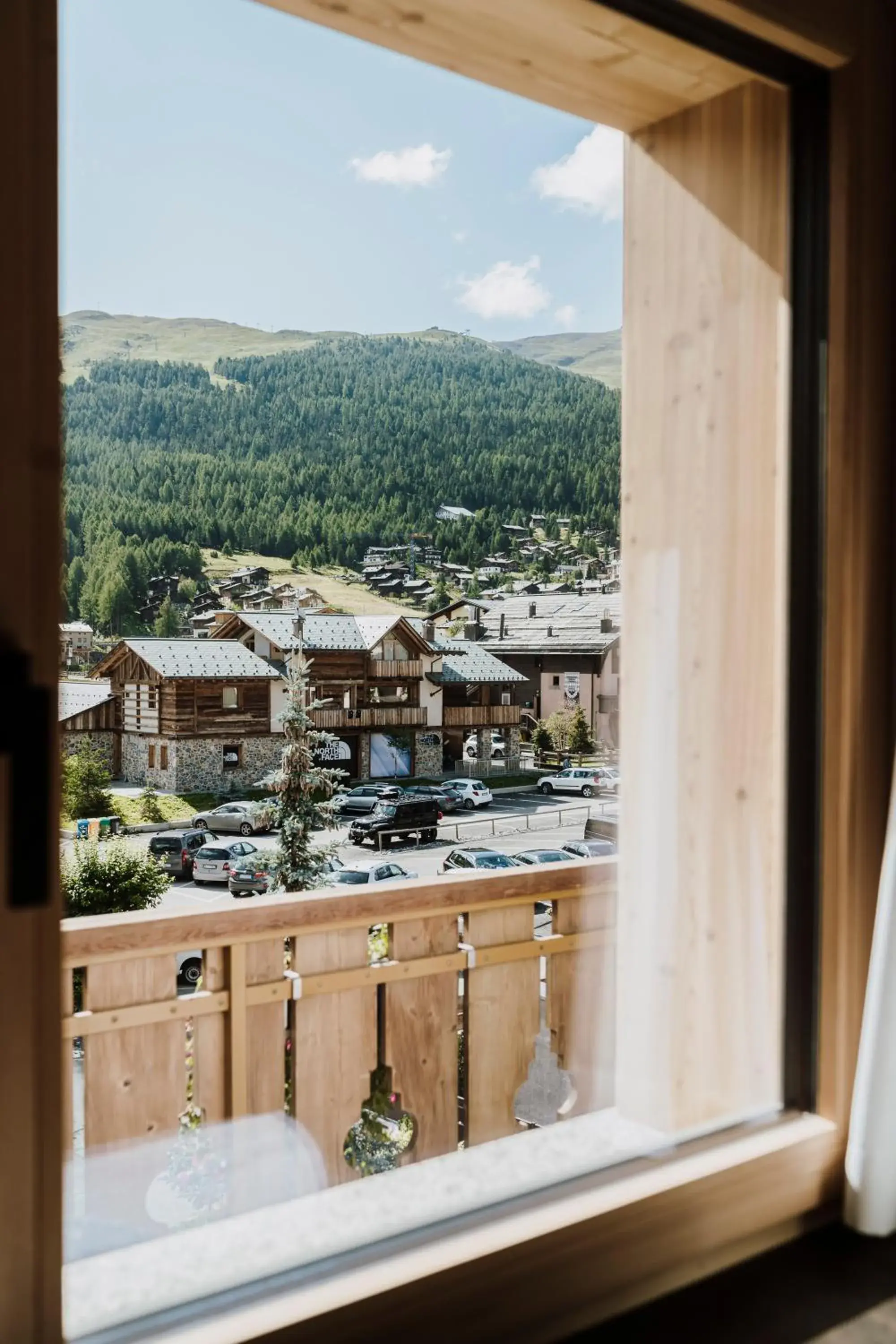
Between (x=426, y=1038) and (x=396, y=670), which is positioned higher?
(x=396, y=670)

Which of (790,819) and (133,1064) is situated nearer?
(790,819)

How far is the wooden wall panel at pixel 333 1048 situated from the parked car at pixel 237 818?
1.37ft

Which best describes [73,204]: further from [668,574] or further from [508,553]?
[668,574]

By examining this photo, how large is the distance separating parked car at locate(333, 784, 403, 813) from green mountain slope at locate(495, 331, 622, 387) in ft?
2.62

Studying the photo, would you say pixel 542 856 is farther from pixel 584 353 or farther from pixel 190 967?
pixel 584 353

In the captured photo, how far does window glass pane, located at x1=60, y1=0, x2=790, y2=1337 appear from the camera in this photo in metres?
1.46

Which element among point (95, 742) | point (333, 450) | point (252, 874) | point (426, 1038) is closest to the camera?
point (95, 742)

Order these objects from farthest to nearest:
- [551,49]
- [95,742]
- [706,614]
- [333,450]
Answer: [706,614], [333,450], [551,49], [95,742]

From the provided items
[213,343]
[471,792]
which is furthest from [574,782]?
[213,343]

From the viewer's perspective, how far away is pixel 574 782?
2002 millimetres

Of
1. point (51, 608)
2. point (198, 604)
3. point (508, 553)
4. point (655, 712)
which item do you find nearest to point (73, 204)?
point (198, 604)

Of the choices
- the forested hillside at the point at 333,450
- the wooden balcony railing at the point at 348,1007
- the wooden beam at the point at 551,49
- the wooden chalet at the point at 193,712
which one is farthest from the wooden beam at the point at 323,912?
the wooden beam at the point at 551,49

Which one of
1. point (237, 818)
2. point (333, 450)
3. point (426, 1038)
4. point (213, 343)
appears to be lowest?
point (426, 1038)

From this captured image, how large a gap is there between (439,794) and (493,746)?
0.13m
